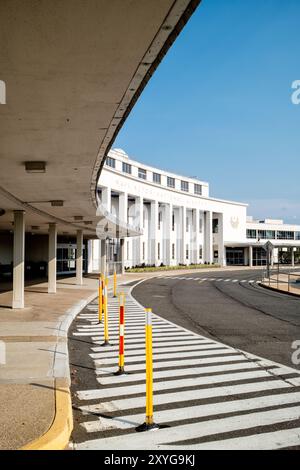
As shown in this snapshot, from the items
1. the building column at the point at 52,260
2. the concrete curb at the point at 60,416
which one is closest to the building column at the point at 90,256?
the building column at the point at 52,260

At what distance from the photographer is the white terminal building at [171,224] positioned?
58.4 metres

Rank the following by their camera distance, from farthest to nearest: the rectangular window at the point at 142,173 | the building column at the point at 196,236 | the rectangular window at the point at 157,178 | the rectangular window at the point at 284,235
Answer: the rectangular window at the point at 284,235, the building column at the point at 196,236, the rectangular window at the point at 157,178, the rectangular window at the point at 142,173

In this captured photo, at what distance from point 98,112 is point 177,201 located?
6969cm

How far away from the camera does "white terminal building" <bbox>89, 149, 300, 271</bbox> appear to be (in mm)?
58406

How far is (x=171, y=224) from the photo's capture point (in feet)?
241

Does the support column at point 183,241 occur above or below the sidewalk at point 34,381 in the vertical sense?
above

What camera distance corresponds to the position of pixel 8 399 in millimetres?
6062

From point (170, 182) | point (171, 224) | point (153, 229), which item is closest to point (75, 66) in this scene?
point (153, 229)

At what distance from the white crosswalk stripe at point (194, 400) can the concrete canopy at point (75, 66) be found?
430 cm

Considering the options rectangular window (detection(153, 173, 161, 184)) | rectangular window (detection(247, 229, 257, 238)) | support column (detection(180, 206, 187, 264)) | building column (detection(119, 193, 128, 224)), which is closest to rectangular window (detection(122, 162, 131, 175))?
building column (detection(119, 193, 128, 224))

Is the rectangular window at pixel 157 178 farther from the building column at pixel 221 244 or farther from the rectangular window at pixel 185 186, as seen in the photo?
the building column at pixel 221 244

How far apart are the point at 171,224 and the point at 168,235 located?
1978 millimetres
